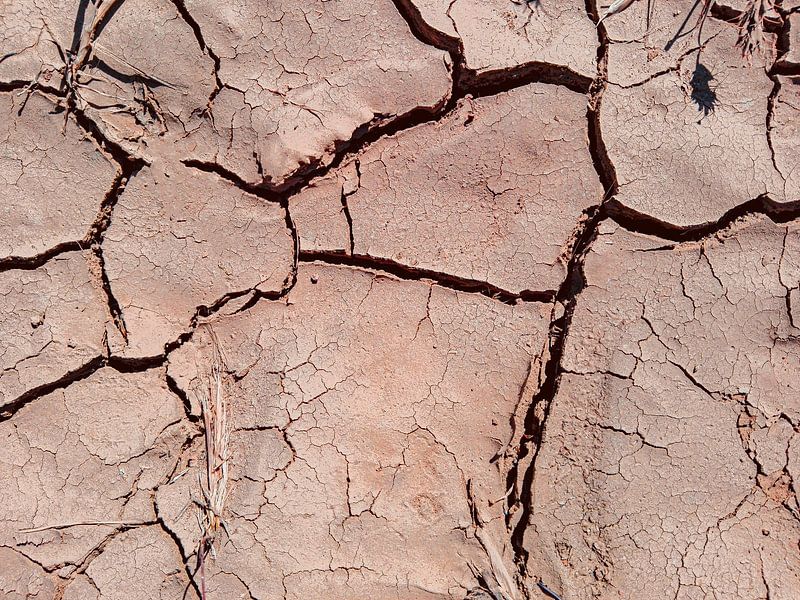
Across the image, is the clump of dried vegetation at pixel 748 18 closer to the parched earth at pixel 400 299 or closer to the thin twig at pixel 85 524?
the parched earth at pixel 400 299

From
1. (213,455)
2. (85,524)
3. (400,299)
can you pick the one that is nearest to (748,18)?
(400,299)

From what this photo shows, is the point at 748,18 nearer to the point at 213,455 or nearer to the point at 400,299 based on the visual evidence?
the point at 400,299

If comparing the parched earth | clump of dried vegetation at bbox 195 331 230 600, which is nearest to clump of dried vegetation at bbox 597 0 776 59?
the parched earth

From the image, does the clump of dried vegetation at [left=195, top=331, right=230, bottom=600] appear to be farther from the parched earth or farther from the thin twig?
the thin twig

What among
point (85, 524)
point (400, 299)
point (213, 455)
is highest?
point (400, 299)

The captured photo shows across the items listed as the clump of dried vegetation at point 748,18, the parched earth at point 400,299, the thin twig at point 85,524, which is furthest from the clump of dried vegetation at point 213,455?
the clump of dried vegetation at point 748,18

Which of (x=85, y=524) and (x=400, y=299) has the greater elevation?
(x=400, y=299)
